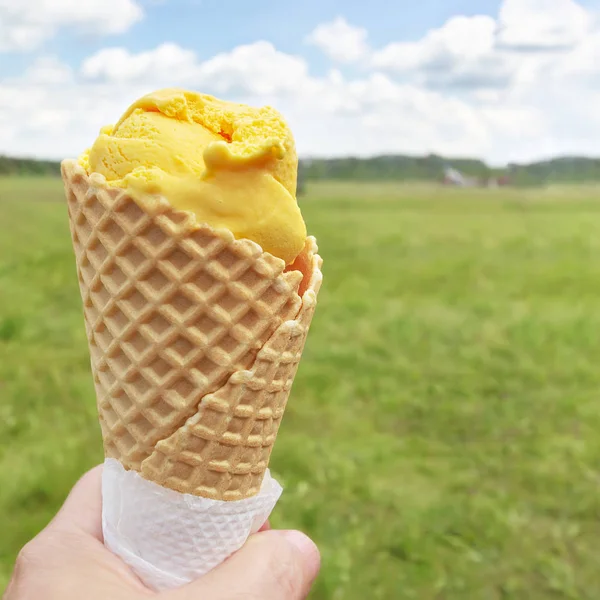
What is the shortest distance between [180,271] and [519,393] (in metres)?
4.22

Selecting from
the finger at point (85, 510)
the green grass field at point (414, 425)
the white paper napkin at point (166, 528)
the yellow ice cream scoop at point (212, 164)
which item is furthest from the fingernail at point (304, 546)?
the green grass field at point (414, 425)

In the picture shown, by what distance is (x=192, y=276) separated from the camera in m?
1.36

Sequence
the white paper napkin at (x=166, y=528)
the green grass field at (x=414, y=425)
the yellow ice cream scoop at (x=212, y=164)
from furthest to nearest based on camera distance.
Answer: the green grass field at (x=414, y=425) → the white paper napkin at (x=166, y=528) → the yellow ice cream scoop at (x=212, y=164)

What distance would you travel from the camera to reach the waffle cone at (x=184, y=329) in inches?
53.2

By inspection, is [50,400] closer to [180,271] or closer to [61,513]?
[61,513]

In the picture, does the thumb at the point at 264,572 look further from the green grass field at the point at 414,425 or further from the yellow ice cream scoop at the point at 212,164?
the green grass field at the point at 414,425

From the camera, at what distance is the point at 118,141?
1359 millimetres

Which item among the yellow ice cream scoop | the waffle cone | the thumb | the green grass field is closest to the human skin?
the thumb

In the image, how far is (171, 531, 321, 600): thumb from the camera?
1.41 metres

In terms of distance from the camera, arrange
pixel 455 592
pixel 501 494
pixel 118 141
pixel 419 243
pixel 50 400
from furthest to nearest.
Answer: pixel 419 243 → pixel 50 400 → pixel 501 494 → pixel 455 592 → pixel 118 141

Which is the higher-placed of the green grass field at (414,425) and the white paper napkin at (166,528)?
the white paper napkin at (166,528)

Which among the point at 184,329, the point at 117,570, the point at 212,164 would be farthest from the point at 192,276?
the point at 117,570

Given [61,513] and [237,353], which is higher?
[237,353]

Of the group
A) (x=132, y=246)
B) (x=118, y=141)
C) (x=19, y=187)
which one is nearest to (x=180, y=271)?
(x=132, y=246)
